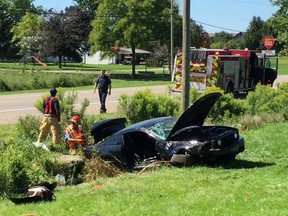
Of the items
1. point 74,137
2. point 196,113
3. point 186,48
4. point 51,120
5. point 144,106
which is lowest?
point 74,137

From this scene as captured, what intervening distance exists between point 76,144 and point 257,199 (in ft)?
16.7

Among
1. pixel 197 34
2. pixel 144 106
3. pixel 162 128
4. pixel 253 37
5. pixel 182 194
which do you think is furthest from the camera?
pixel 253 37

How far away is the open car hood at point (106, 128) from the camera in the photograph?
11.2 meters

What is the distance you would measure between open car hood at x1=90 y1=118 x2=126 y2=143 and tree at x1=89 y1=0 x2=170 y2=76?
32818mm

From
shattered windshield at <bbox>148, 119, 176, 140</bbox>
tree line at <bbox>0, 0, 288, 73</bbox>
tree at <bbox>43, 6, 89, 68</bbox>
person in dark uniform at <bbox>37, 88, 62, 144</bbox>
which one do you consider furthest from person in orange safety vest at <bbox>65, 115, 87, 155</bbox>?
tree at <bbox>43, 6, 89, 68</bbox>

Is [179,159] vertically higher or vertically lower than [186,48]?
lower

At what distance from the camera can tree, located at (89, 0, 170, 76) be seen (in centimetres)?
4375

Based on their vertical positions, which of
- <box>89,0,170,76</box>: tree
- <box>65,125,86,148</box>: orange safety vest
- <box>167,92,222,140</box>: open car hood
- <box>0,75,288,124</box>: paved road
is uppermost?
<box>89,0,170,76</box>: tree

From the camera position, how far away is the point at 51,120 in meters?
11.9

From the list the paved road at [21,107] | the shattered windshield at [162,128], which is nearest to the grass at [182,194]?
the shattered windshield at [162,128]

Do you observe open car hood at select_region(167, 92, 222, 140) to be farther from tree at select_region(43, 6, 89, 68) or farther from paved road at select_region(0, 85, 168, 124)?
tree at select_region(43, 6, 89, 68)

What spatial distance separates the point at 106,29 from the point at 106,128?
34477 mm

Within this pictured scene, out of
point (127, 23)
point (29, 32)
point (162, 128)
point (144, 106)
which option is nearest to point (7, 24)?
point (29, 32)

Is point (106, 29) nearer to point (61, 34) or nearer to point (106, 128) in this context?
point (61, 34)
